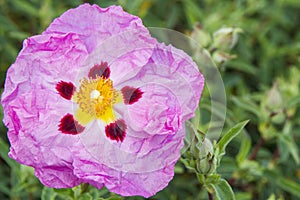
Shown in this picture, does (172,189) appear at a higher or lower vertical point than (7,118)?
lower

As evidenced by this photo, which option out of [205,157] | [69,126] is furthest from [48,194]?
[205,157]

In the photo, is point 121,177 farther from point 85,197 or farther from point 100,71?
point 100,71

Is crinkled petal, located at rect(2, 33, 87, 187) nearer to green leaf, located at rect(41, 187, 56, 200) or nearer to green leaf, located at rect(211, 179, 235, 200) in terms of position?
green leaf, located at rect(41, 187, 56, 200)

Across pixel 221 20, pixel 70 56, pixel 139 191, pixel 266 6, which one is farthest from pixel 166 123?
pixel 266 6

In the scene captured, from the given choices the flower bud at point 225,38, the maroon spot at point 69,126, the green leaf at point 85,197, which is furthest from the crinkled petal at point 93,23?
the flower bud at point 225,38

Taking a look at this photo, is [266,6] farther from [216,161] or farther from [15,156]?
[15,156]

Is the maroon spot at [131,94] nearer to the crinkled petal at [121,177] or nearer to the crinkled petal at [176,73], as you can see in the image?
the crinkled petal at [176,73]
